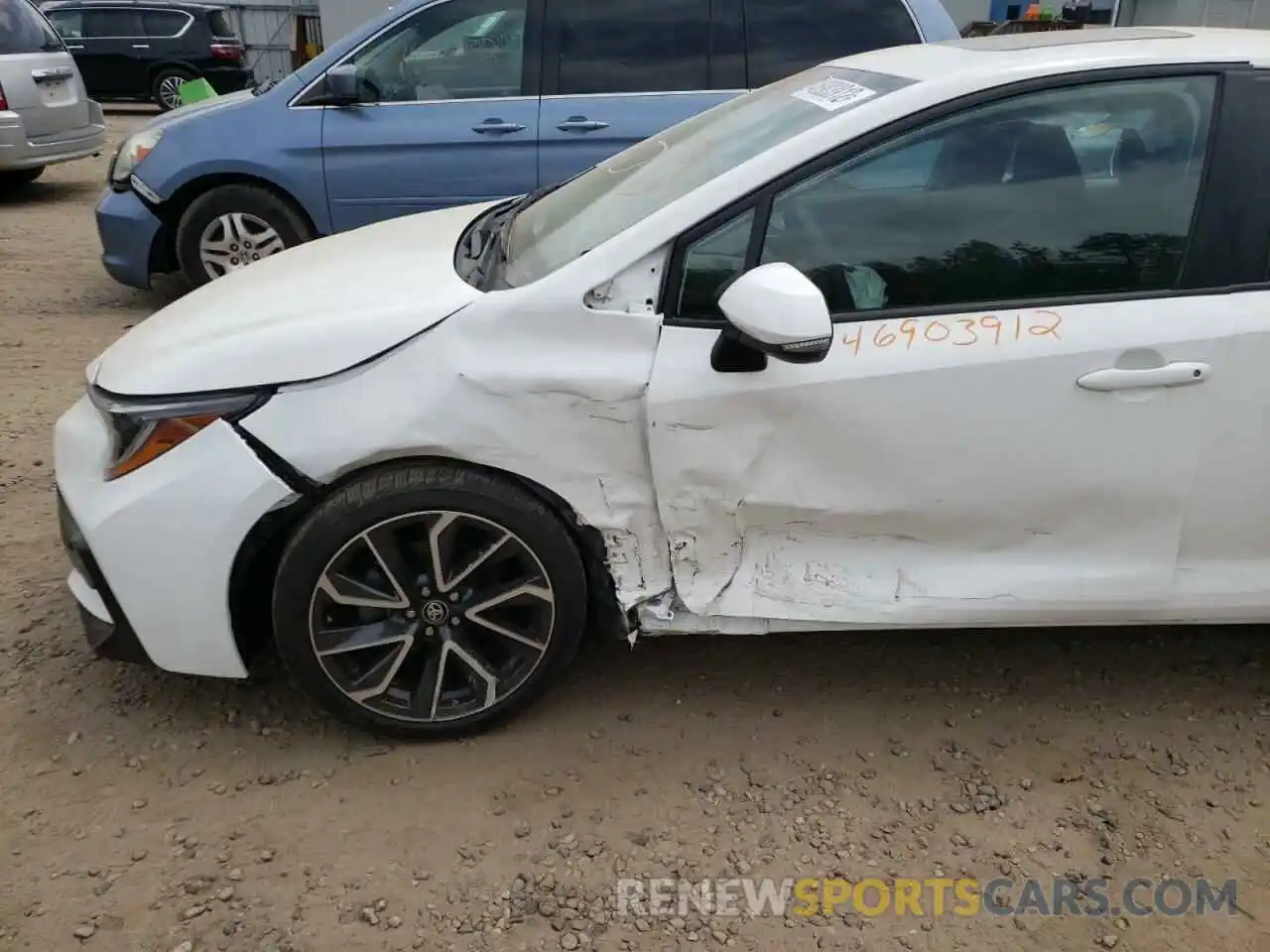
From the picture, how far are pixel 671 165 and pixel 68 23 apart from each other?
55.6ft

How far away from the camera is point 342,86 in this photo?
18.0 feet

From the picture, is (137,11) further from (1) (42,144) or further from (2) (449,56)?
(2) (449,56)

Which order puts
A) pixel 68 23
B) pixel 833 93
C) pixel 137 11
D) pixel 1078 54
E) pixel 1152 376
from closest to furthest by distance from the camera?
1. pixel 1152 376
2. pixel 1078 54
3. pixel 833 93
4. pixel 68 23
5. pixel 137 11

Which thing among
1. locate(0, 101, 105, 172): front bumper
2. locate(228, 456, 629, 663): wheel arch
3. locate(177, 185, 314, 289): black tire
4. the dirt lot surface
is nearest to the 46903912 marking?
locate(228, 456, 629, 663): wheel arch

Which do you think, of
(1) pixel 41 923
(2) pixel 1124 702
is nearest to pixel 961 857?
(2) pixel 1124 702

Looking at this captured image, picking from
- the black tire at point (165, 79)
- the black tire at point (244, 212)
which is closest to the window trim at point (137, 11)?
the black tire at point (165, 79)

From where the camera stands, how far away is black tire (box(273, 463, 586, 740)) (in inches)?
96.5

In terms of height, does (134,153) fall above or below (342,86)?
below

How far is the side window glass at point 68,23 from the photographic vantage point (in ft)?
52.5

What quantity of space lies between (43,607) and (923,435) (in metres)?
2.64

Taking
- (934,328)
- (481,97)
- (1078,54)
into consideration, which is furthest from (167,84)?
(934,328)

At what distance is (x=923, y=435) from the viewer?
2424 mm

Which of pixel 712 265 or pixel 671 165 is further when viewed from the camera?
pixel 671 165

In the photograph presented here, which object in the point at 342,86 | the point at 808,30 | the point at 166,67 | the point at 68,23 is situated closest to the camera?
the point at 342,86
